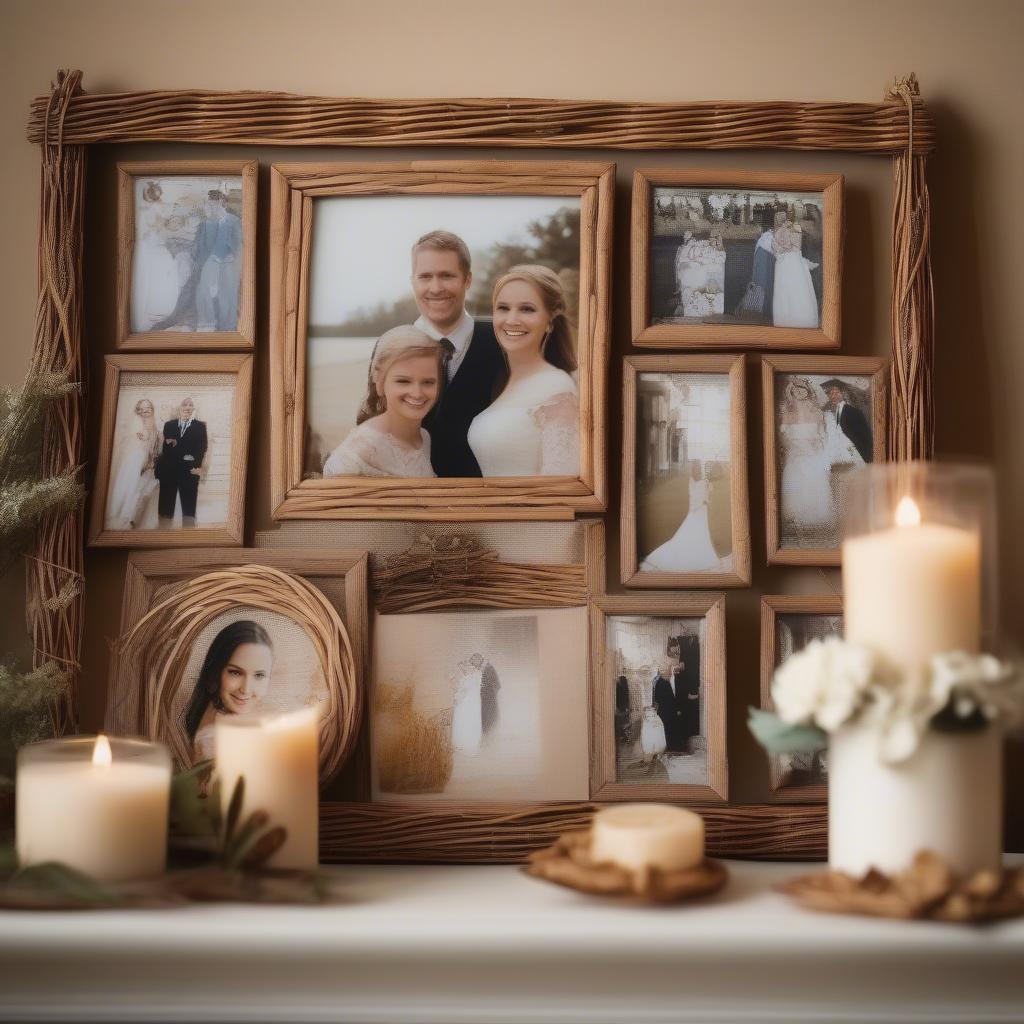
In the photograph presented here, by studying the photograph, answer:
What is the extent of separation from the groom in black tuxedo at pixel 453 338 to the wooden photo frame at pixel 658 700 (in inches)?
9.2

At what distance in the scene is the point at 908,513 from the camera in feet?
2.65

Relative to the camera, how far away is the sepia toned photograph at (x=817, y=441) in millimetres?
1021

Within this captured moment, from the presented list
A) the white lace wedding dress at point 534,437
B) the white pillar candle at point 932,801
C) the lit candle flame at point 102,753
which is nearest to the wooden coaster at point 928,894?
the white pillar candle at point 932,801

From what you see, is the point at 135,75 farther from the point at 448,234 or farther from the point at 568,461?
the point at 568,461

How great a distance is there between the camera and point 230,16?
3.50ft

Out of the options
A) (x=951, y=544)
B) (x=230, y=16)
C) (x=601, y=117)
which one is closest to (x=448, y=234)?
(x=601, y=117)

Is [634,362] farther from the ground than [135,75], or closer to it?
closer to it

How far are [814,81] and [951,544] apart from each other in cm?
56

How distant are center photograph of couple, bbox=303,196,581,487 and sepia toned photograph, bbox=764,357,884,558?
0.21 meters

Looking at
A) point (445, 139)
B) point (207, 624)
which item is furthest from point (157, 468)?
point (445, 139)

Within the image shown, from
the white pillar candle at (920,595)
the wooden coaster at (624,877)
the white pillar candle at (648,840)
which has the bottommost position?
the wooden coaster at (624,877)

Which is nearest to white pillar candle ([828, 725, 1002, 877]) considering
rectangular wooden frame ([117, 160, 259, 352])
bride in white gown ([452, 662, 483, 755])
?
bride in white gown ([452, 662, 483, 755])

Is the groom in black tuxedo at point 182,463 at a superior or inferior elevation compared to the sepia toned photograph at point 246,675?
superior

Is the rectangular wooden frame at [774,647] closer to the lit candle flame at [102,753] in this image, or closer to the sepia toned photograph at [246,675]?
the sepia toned photograph at [246,675]
